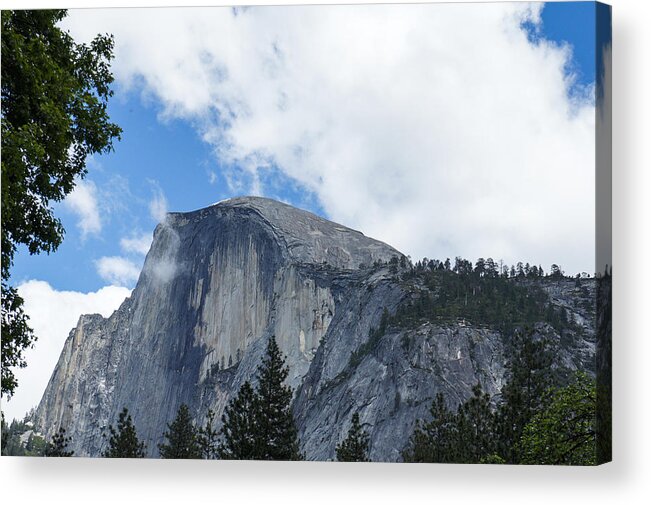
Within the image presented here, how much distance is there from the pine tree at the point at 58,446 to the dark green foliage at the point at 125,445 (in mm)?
456

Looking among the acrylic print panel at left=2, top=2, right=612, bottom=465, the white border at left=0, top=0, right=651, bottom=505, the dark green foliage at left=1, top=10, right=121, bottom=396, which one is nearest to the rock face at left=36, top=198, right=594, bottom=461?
the acrylic print panel at left=2, top=2, right=612, bottom=465

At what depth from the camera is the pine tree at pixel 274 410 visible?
10.1m

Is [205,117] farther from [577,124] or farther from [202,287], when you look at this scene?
[577,124]

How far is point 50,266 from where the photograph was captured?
10367 millimetres

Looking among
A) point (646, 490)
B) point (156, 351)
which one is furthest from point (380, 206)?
point (646, 490)

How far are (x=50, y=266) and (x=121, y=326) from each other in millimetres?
966

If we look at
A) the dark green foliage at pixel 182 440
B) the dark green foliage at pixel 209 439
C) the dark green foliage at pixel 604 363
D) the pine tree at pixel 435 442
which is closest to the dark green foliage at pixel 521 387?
the pine tree at pixel 435 442

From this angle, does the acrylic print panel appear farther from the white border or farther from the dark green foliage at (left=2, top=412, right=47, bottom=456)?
the white border

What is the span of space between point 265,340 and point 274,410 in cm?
73

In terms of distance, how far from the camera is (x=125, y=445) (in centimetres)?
1013

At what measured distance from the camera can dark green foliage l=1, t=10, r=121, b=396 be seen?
32.7 feet

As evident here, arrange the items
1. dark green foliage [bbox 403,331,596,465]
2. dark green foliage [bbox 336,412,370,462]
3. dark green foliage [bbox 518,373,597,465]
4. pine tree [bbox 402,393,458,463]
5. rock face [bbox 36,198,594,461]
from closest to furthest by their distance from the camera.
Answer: dark green foliage [bbox 518,373,597,465]
dark green foliage [bbox 403,331,596,465]
pine tree [bbox 402,393,458,463]
dark green foliage [bbox 336,412,370,462]
rock face [bbox 36,198,594,461]

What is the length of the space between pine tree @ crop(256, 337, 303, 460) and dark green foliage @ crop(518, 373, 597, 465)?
2348 millimetres

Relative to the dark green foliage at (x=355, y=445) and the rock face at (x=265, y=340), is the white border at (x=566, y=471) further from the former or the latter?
the rock face at (x=265, y=340)
